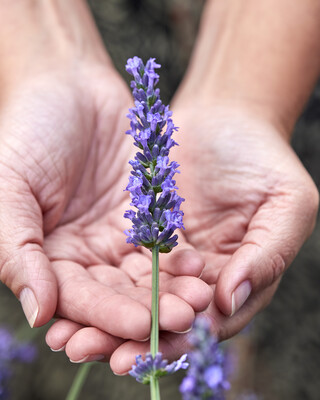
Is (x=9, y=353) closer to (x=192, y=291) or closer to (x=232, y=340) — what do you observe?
(x=192, y=291)

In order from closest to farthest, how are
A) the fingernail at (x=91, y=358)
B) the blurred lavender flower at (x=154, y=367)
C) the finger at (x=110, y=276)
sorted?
the blurred lavender flower at (x=154, y=367) → the fingernail at (x=91, y=358) → the finger at (x=110, y=276)

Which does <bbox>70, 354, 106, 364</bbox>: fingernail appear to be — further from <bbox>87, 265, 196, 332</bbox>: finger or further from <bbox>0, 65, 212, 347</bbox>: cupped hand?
<bbox>87, 265, 196, 332</bbox>: finger

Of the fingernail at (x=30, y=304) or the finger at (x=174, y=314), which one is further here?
the fingernail at (x=30, y=304)

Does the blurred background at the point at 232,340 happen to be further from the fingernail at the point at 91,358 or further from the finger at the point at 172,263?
the fingernail at the point at 91,358

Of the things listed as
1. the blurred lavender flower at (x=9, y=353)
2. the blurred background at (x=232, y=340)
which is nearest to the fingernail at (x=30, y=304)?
the blurred lavender flower at (x=9, y=353)

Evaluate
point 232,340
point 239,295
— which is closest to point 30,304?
point 239,295

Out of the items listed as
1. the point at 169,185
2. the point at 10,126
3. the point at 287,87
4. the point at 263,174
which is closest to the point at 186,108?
the point at 287,87

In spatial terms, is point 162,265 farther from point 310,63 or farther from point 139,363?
point 310,63
